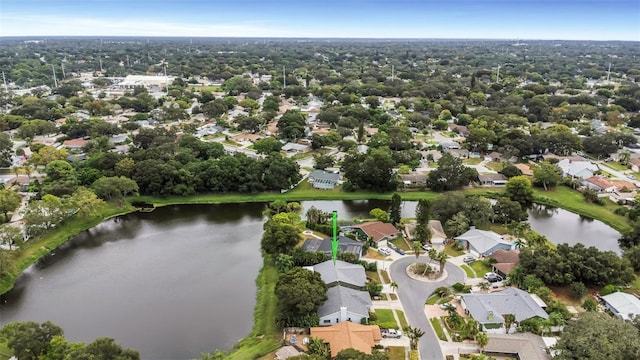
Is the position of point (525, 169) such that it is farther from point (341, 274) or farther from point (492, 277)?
point (341, 274)

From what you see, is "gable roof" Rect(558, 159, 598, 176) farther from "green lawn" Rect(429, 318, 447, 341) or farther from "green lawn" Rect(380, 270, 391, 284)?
"green lawn" Rect(429, 318, 447, 341)

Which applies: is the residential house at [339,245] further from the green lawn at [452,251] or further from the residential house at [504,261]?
the residential house at [504,261]

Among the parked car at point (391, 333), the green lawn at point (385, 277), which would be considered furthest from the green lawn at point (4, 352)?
the green lawn at point (385, 277)

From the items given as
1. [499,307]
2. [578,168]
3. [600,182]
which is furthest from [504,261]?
[578,168]

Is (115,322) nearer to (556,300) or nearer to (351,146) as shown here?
(556,300)

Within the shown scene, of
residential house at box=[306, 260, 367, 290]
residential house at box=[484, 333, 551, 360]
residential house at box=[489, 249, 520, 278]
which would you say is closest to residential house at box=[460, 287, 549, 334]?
residential house at box=[484, 333, 551, 360]
